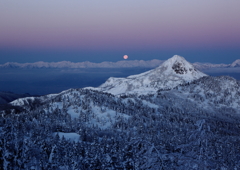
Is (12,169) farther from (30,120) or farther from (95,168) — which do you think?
(30,120)

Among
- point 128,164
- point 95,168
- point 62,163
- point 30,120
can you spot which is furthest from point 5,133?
point 30,120

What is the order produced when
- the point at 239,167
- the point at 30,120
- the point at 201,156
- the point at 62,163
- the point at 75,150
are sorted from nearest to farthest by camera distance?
the point at 201,156, the point at 239,167, the point at 62,163, the point at 75,150, the point at 30,120

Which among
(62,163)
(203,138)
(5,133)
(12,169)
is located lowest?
(62,163)

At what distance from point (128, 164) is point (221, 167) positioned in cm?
2514

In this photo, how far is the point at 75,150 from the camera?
72125 millimetres

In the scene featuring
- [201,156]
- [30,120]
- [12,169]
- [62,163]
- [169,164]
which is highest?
[201,156]

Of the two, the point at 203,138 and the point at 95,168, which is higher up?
the point at 203,138

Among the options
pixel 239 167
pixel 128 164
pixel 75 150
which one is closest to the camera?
pixel 239 167

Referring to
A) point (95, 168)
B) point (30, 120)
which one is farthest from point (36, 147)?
point (30, 120)

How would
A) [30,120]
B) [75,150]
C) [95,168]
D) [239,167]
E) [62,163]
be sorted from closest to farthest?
[239,167], [95,168], [62,163], [75,150], [30,120]

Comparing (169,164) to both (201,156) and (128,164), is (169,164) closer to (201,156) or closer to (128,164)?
(201,156)

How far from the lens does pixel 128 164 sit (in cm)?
4431

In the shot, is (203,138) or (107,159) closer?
(203,138)

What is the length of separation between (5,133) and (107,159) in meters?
27.4
